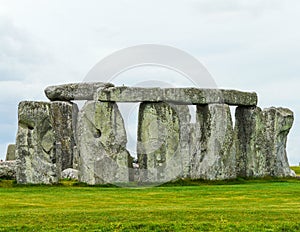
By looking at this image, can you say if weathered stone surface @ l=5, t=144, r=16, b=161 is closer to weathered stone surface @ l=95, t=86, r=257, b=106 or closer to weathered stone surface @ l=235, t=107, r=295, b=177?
weathered stone surface @ l=95, t=86, r=257, b=106

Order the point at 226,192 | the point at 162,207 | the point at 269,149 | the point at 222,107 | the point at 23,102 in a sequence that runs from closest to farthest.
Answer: the point at 162,207
the point at 226,192
the point at 23,102
the point at 222,107
the point at 269,149

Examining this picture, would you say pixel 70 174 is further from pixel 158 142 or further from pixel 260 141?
pixel 260 141

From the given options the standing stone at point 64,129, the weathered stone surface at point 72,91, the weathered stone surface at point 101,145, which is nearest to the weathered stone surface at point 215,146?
the weathered stone surface at point 101,145

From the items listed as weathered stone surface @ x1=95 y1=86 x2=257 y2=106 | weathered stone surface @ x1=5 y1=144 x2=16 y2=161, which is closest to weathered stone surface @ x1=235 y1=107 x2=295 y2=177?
weathered stone surface @ x1=95 y1=86 x2=257 y2=106

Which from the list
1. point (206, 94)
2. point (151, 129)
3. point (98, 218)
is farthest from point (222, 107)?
point (98, 218)

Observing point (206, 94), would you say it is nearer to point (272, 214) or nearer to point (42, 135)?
point (42, 135)

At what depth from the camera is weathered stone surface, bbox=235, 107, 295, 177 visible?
3353 cm

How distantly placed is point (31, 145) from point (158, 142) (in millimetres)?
5734

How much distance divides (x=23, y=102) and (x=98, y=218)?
407 inches

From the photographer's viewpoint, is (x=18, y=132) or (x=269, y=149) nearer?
(x=18, y=132)

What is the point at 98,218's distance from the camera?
18578 millimetres

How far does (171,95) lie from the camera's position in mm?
31266

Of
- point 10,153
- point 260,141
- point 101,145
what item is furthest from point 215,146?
point 10,153

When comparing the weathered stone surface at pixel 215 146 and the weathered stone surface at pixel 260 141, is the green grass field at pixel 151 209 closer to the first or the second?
the weathered stone surface at pixel 215 146
